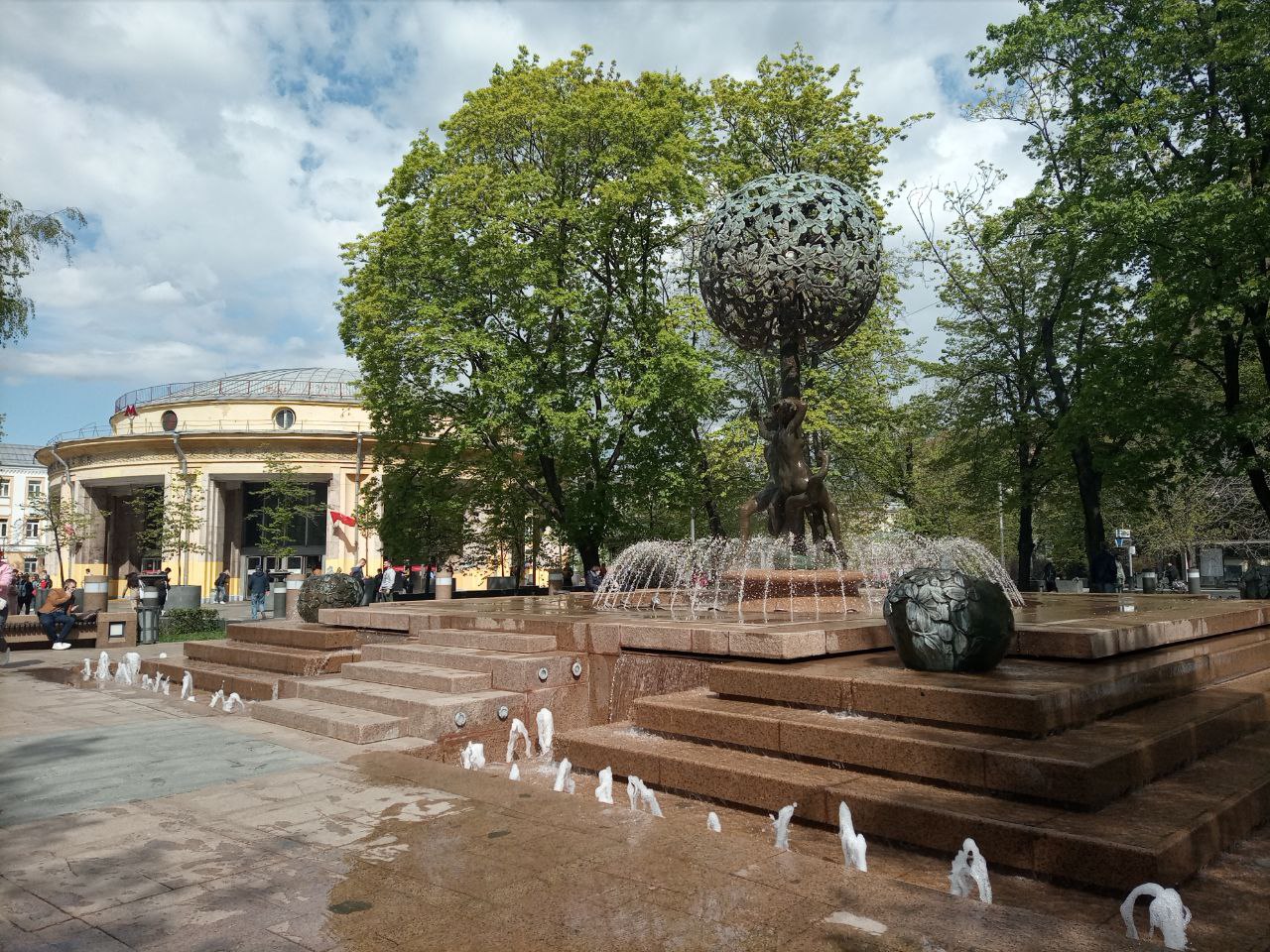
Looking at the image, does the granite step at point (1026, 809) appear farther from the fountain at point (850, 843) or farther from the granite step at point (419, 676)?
the granite step at point (419, 676)

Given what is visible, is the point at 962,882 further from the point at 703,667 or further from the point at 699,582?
the point at 699,582

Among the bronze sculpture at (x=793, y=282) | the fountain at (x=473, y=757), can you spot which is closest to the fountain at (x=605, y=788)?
the fountain at (x=473, y=757)

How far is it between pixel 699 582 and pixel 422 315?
9.27 meters

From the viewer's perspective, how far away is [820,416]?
22.8 meters

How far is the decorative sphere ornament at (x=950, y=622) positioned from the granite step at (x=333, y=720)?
435 cm

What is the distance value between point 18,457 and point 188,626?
9393 centimetres

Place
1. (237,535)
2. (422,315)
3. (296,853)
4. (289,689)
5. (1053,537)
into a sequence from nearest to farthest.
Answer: (296,853) < (289,689) < (422,315) < (1053,537) < (237,535)

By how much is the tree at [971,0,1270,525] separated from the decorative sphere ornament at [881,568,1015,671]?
12871mm

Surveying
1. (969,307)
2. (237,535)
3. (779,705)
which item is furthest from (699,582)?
(237,535)

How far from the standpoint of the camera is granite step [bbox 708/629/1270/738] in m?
5.57

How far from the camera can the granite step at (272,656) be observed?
1116cm

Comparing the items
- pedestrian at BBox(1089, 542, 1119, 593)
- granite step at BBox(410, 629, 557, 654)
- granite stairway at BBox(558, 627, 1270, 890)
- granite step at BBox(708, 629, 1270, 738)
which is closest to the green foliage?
granite step at BBox(410, 629, 557, 654)

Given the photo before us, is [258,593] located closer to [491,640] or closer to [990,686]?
[491,640]

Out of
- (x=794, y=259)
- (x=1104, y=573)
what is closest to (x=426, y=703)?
(x=794, y=259)
